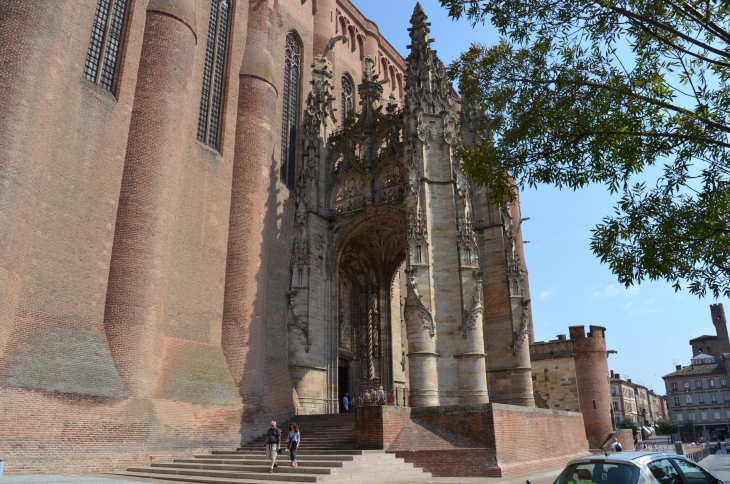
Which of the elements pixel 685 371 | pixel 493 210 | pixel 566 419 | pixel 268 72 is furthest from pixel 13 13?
pixel 685 371

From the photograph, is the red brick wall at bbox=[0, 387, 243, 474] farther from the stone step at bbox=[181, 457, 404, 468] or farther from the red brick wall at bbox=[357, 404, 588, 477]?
the red brick wall at bbox=[357, 404, 588, 477]

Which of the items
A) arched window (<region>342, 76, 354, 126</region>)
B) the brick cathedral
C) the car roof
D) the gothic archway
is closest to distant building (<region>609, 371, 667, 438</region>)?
the gothic archway

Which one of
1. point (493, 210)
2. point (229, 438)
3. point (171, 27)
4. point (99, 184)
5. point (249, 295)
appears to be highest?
point (171, 27)

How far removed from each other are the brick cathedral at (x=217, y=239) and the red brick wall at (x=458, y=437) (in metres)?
0.75

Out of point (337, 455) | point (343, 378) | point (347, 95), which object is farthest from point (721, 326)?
point (337, 455)

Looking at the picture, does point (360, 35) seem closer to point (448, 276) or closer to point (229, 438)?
point (448, 276)

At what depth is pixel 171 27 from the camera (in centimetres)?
1930

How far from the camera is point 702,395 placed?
79.4 m

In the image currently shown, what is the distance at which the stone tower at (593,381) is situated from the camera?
31.7 meters

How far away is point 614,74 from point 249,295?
14.9m

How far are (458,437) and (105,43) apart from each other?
16829mm

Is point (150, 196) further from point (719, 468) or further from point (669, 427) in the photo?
point (669, 427)

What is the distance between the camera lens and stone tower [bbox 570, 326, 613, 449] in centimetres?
3166

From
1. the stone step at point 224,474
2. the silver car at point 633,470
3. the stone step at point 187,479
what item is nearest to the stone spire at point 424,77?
the stone step at point 224,474
